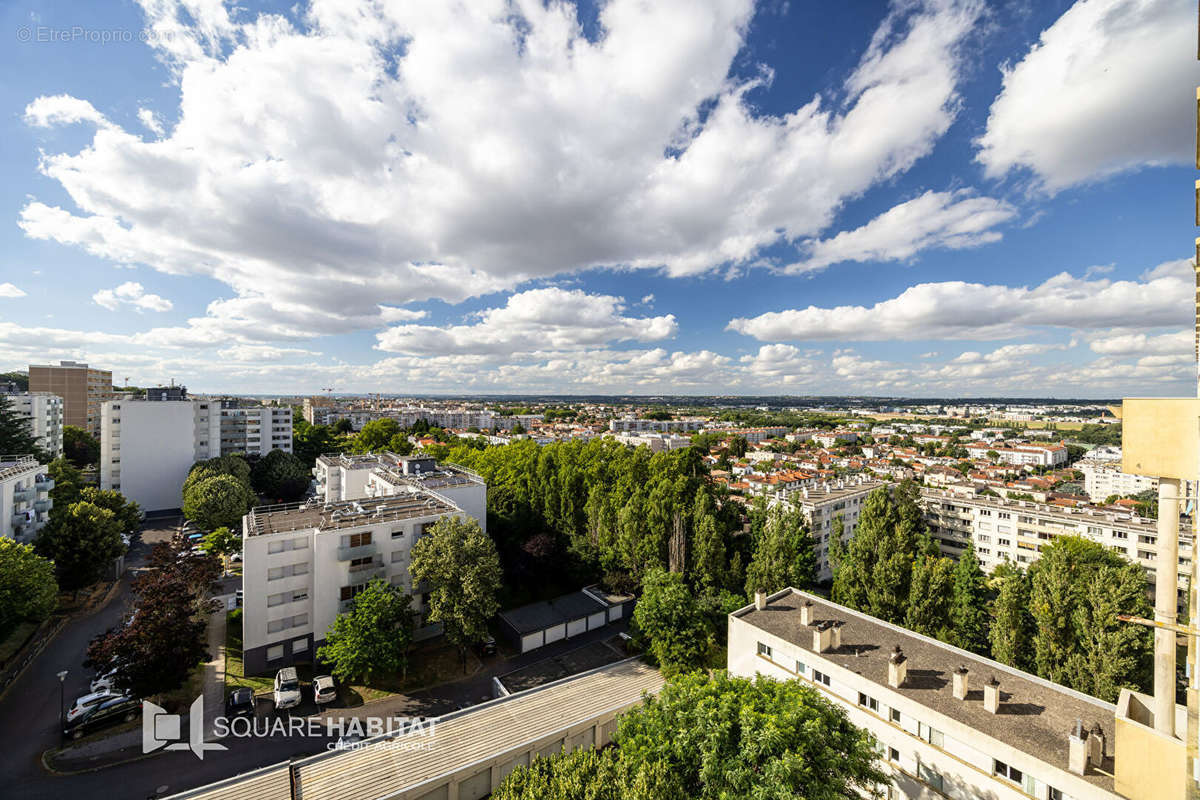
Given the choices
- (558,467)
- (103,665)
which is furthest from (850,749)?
(558,467)

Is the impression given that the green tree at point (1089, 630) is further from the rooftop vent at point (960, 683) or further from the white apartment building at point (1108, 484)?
the white apartment building at point (1108, 484)

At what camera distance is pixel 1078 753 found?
12570 mm

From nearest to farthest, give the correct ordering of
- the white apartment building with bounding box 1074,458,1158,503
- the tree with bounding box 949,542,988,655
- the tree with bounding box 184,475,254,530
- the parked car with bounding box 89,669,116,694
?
the parked car with bounding box 89,669,116,694
the tree with bounding box 949,542,988,655
the tree with bounding box 184,475,254,530
the white apartment building with bounding box 1074,458,1158,503

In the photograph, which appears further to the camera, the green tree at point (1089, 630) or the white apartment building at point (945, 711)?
the green tree at point (1089, 630)

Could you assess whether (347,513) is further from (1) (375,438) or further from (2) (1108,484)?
(2) (1108,484)

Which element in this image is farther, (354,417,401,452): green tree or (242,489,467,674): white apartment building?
(354,417,401,452): green tree

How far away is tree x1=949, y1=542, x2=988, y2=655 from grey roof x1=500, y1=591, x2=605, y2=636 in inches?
816

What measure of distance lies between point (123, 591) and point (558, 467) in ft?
102

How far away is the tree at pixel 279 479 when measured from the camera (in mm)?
56094

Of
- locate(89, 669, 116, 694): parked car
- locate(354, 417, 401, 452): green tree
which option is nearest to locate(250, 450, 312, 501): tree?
locate(354, 417, 401, 452): green tree

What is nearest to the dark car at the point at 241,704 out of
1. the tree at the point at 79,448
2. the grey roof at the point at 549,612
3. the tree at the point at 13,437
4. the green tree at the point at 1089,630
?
the grey roof at the point at 549,612

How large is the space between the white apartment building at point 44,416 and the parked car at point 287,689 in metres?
64.6

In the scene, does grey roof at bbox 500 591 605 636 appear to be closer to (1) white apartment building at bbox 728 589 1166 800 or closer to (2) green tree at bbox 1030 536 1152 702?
(1) white apartment building at bbox 728 589 1166 800

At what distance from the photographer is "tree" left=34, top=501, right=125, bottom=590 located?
30.7 m
